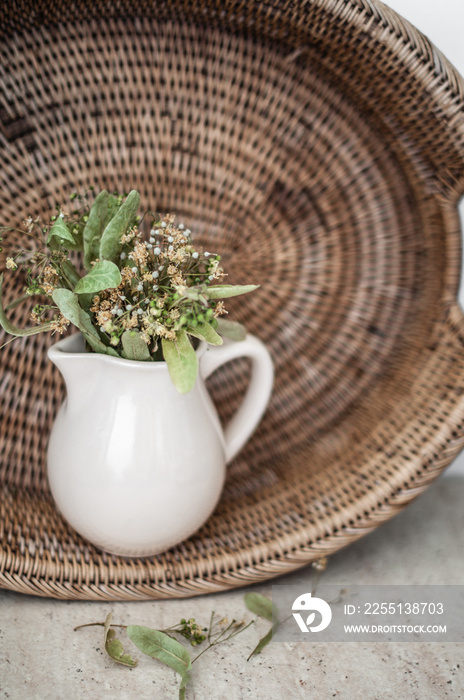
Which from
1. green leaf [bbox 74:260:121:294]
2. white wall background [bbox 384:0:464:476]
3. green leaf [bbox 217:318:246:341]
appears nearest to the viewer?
green leaf [bbox 74:260:121:294]

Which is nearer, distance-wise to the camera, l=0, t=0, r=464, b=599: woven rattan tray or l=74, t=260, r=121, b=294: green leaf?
l=74, t=260, r=121, b=294: green leaf

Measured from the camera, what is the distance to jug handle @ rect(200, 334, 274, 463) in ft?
1.84

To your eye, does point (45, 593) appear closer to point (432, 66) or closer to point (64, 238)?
point (64, 238)

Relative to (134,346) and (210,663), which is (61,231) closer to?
(134,346)

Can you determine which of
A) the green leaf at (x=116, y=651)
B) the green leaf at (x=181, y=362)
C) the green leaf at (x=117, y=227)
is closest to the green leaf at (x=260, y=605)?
→ the green leaf at (x=116, y=651)

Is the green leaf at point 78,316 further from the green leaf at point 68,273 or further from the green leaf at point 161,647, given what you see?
the green leaf at point 161,647

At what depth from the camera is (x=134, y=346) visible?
19.3 inches

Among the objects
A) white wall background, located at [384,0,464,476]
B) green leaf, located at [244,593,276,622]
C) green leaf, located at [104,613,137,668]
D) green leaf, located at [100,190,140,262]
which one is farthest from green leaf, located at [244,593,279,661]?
white wall background, located at [384,0,464,476]

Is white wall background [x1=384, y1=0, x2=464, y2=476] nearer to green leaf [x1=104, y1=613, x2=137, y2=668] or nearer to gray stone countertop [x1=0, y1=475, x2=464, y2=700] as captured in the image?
gray stone countertop [x1=0, y1=475, x2=464, y2=700]

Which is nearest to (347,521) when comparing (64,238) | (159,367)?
(159,367)

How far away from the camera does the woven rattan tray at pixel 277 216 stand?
Result: 567 millimetres

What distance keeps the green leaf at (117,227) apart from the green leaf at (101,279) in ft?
0.10

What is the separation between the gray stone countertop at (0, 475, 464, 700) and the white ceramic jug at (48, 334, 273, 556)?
3.0 inches

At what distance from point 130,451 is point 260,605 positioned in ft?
0.67
